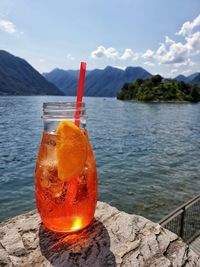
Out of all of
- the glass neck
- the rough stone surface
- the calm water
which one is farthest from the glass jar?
the calm water

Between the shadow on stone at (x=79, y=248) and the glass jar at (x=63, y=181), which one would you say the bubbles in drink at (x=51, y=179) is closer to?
the glass jar at (x=63, y=181)

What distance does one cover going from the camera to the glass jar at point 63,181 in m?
1.76

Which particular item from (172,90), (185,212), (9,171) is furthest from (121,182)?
(172,90)

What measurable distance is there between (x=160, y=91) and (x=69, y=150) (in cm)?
15773

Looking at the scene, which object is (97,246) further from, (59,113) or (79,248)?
(59,113)

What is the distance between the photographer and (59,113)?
6.04 feet

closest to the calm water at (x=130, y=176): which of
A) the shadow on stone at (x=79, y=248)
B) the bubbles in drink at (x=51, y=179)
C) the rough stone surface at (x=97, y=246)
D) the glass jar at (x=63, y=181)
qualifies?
the rough stone surface at (x=97, y=246)

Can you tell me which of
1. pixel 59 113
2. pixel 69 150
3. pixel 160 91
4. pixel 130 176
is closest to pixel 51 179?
pixel 69 150

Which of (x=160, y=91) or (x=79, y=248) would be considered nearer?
(x=79, y=248)

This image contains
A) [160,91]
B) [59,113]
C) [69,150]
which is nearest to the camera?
[69,150]

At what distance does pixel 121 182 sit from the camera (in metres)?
18.2

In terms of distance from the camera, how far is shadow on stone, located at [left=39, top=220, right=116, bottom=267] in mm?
1648

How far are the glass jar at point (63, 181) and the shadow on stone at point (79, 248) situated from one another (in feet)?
0.22

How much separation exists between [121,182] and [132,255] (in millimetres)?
16655
